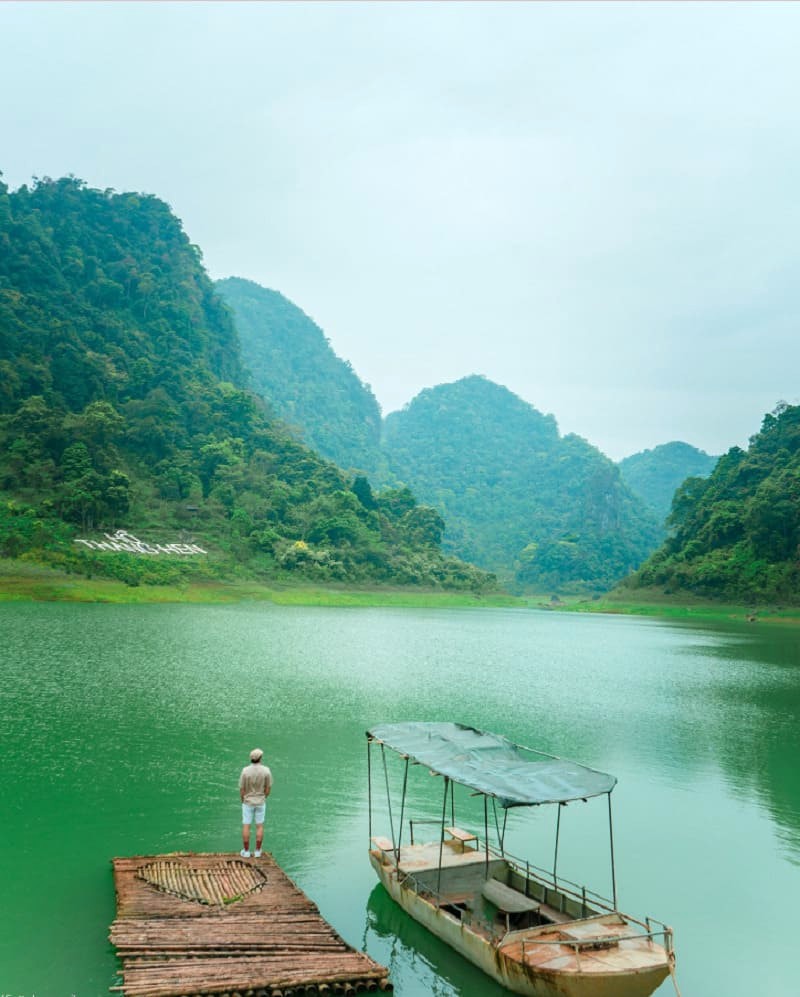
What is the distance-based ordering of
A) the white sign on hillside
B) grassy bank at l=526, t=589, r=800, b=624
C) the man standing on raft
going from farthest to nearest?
grassy bank at l=526, t=589, r=800, b=624 < the white sign on hillside < the man standing on raft

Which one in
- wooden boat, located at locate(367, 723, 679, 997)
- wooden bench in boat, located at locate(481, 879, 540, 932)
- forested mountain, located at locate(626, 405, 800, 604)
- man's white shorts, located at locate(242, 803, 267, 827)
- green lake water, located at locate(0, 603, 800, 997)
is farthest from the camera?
forested mountain, located at locate(626, 405, 800, 604)

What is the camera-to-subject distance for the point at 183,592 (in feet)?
219

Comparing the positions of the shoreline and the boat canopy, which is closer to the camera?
the boat canopy

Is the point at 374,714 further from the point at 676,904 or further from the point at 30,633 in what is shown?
the point at 30,633

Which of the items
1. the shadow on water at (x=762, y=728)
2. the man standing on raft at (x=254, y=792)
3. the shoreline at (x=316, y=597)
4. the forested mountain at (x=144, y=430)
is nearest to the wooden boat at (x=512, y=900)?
the man standing on raft at (x=254, y=792)

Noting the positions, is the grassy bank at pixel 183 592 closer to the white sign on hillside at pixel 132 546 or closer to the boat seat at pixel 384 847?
the white sign on hillside at pixel 132 546

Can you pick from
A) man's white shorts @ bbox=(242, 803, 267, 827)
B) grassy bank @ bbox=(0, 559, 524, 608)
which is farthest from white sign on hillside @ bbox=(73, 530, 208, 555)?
A: man's white shorts @ bbox=(242, 803, 267, 827)

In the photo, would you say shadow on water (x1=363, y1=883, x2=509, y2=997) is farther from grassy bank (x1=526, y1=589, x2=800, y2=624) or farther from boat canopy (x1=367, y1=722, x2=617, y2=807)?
grassy bank (x1=526, y1=589, x2=800, y2=624)

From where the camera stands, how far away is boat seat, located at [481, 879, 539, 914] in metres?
10.6

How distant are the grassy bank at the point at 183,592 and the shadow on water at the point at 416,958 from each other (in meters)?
50.3

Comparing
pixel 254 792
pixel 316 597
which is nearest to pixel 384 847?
pixel 254 792

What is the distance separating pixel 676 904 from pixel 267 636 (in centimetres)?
3456

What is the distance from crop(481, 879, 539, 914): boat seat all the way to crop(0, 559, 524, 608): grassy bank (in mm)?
50757

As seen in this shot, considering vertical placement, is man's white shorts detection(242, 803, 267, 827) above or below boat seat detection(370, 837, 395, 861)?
above
